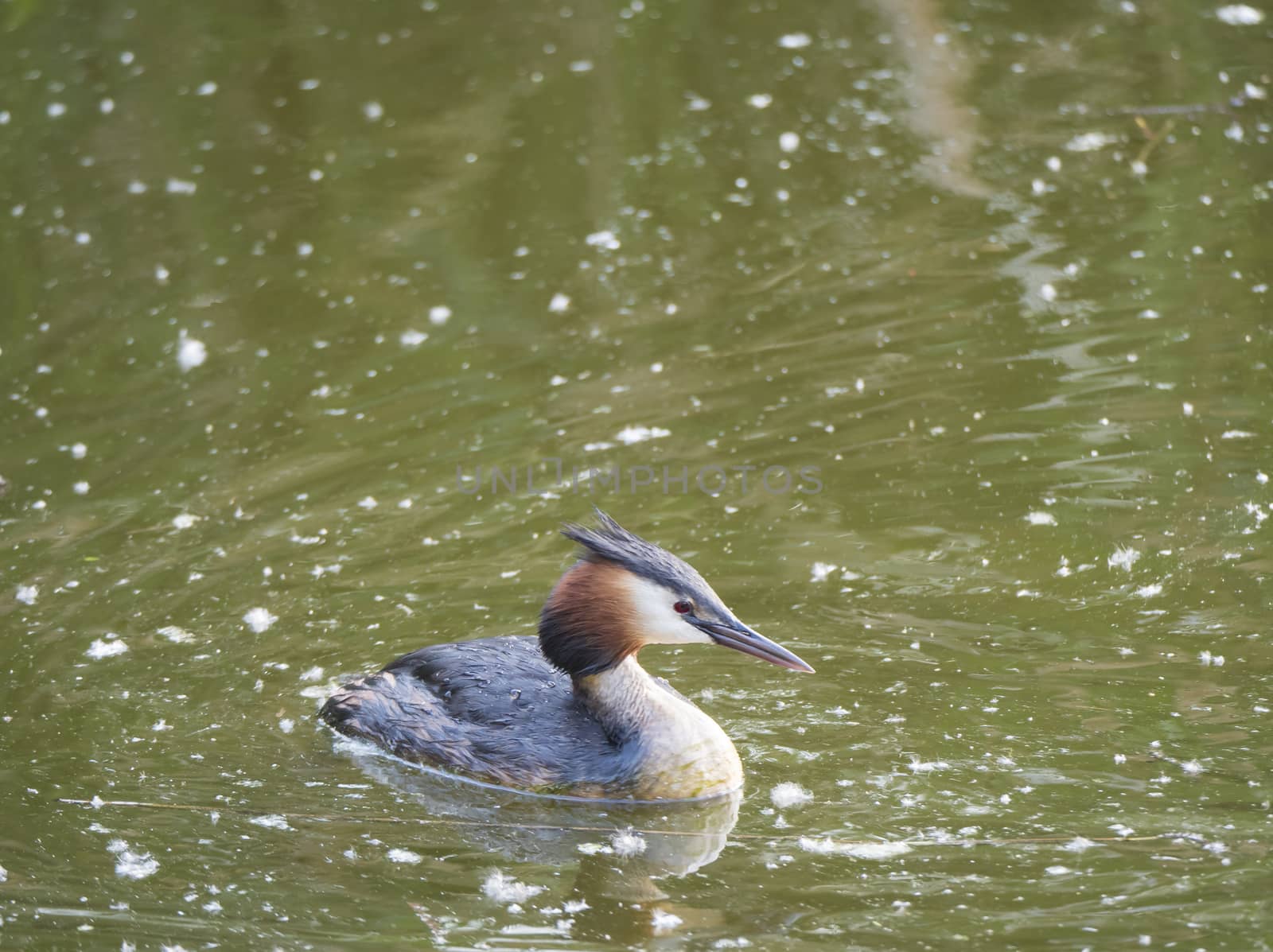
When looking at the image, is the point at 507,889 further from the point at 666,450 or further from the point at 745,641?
the point at 666,450

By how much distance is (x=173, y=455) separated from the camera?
8.84m

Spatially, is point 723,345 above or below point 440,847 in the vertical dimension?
above

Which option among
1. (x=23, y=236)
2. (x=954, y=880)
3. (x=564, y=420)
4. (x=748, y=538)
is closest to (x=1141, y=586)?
(x=748, y=538)

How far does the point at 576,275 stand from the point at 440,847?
5.48 m

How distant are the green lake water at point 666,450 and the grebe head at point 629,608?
0.54 metres

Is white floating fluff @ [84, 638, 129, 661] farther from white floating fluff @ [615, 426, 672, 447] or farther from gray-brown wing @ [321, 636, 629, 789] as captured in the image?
white floating fluff @ [615, 426, 672, 447]

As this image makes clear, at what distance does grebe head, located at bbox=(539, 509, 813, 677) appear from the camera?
238 inches

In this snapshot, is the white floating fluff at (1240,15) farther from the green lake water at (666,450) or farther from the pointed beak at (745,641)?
the pointed beak at (745,641)

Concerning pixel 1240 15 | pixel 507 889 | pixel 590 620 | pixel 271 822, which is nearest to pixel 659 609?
pixel 590 620

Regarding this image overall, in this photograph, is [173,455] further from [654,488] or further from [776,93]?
[776,93]

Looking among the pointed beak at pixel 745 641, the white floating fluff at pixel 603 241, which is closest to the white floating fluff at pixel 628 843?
the pointed beak at pixel 745 641

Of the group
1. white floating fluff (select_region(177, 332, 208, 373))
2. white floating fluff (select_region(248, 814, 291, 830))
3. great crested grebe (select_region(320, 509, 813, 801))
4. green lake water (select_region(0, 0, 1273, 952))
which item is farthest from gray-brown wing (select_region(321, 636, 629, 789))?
white floating fluff (select_region(177, 332, 208, 373))

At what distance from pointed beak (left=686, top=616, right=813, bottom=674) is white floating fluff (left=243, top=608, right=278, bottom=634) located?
2.15 m

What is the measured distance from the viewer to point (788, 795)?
589 cm
